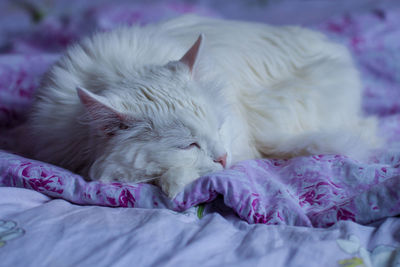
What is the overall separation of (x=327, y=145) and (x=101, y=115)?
30.6 inches

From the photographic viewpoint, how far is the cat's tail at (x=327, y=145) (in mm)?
1338

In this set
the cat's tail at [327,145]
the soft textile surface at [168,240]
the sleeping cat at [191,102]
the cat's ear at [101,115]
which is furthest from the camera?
the cat's tail at [327,145]

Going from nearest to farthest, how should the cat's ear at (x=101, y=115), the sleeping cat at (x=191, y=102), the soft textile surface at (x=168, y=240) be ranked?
1. the soft textile surface at (x=168, y=240)
2. the cat's ear at (x=101, y=115)
3. the sleeping cat at (x=191, y=102)

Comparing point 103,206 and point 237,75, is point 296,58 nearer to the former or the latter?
point 237,75

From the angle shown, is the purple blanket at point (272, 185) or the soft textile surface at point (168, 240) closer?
the soft textile surface at point (168, 240)

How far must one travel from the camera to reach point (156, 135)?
3.47ft

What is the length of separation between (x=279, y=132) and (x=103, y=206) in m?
0.72

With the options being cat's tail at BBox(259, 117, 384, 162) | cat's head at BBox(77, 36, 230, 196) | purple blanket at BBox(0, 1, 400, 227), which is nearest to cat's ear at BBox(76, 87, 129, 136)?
cat's head at BBox(77, 36, 230, 196)

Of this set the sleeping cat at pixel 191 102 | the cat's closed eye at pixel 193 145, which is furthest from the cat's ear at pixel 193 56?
the cat's closed eye at pixel 193 145

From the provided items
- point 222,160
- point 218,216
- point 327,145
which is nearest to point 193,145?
point 222,160

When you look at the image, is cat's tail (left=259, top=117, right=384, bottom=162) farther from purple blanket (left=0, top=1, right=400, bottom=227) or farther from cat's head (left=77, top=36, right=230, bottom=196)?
cat's head (left=77, top=36, right=230, bottom=196)

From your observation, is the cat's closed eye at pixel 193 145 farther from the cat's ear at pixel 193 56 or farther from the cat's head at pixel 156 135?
the cat's ear at pixel 193 56

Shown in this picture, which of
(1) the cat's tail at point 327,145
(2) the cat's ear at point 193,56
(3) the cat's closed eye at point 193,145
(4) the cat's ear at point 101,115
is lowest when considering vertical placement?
(1) the cat's tail at point 327,145

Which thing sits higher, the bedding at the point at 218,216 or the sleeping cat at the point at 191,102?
the sleeping cat at the point at 191,102
